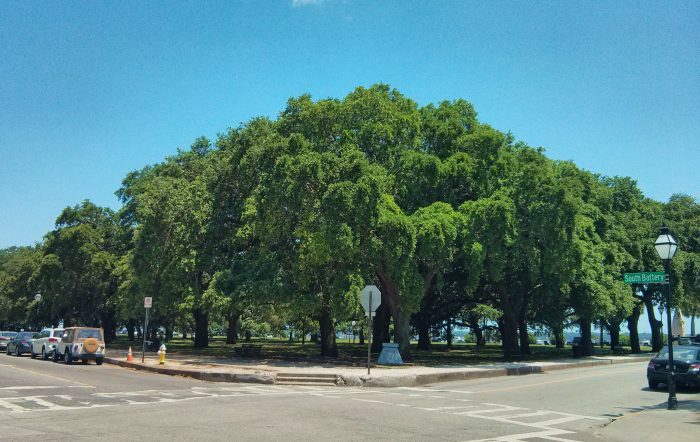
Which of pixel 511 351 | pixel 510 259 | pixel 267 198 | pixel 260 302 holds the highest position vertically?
pixel 267 198

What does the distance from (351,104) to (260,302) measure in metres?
12.1

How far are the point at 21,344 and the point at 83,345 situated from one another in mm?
11636

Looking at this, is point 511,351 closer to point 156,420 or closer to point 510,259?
point 510,259

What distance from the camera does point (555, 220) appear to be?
1171 inches

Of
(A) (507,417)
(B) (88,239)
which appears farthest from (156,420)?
(B) (88,239)

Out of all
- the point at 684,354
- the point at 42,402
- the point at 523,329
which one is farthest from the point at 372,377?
the point at 523,329

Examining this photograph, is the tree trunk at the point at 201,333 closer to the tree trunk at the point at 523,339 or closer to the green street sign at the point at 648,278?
the tree trunk at the point at 523,339

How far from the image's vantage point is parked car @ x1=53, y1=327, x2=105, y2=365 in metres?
28.5

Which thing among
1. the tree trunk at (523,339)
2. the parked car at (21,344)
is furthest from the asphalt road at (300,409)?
the tree trunk at (523,339)

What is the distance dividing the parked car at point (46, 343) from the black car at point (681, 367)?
29.6 m

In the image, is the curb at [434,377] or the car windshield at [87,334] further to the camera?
the car windshield at [87,334]

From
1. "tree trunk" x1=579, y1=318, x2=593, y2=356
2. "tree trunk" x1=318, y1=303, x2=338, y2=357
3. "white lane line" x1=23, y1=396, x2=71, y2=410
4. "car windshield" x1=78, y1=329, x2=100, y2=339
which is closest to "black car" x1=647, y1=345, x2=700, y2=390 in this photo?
"tree trunk" x1=318, y1=303, x2=338, y2=357

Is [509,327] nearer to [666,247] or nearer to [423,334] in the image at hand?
[423,334]

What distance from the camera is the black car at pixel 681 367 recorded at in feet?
62.5
